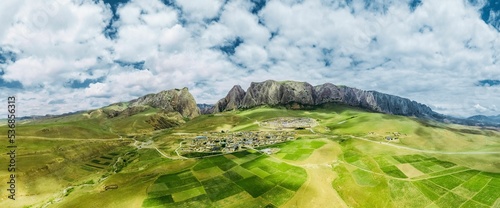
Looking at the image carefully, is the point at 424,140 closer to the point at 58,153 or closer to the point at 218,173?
the point at 218,173

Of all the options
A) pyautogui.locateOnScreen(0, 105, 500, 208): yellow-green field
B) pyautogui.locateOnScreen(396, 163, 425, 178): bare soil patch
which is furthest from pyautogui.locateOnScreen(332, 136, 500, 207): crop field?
pyautogui.locateOnScreen(0, 105, 500, 208): yellow-green field

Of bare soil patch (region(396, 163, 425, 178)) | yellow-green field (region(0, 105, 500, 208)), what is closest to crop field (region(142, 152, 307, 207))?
yellow-green field (region(0, 105, 500, 208))

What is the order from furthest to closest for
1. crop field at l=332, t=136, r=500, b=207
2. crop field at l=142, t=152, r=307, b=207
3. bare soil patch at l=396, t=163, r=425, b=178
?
1. bare soil patch at l=396, t=163, r=425, b=178
2. crop field at l=142, t=152, r=307, b=207
3. crop field at l=332, t=136, r=500, b=207

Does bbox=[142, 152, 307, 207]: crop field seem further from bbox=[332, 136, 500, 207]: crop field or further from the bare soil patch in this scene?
the bare soil patch

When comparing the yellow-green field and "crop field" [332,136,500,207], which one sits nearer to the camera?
"crop field" [332,136,500,207]

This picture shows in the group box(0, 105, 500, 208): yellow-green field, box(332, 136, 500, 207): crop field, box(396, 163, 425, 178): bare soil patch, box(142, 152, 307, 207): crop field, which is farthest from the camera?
box(396, 163, 425, 178): bare soil patch

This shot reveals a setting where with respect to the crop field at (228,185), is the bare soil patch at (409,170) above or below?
above

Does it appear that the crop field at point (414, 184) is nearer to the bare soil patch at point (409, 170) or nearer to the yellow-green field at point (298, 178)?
the bare soil patch at point (409, 170)

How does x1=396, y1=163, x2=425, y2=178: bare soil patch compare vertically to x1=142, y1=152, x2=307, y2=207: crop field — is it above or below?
above

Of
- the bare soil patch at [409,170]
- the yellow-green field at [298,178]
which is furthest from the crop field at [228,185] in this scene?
the bare soil patch at [409,170]
